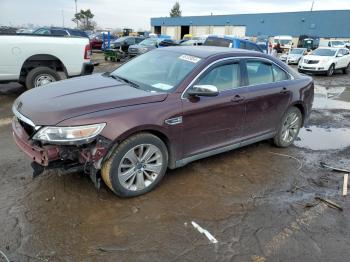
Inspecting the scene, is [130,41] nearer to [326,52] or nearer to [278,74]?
[326,52]

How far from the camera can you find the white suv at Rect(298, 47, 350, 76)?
18984 millimetres

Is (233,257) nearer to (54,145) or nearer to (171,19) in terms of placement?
(54,145)

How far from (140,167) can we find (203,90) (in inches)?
46.7

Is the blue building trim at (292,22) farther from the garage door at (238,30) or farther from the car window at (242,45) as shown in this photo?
the car window at (242,45)

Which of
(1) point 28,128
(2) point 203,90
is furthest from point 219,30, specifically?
(1) point 28,128

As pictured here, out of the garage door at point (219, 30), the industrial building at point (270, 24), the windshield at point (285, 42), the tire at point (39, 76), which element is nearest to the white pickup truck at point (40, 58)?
the tire at point (39, 76)

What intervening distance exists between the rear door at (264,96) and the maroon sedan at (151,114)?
0.05 ft

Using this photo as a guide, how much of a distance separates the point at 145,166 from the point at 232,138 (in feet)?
4.97

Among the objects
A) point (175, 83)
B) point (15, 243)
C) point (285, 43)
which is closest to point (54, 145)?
point (15, 243)

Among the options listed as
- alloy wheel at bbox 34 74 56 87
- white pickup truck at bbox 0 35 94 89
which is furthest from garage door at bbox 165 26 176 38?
alloy wheel at bbox 34 74 56 87

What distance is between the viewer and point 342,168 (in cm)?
539

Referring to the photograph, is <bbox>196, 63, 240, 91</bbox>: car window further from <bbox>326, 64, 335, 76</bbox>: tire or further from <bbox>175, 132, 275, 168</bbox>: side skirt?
<bbox>326, 64, 335, 76</bbox>: tire

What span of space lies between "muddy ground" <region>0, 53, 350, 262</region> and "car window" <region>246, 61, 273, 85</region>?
1259 mm

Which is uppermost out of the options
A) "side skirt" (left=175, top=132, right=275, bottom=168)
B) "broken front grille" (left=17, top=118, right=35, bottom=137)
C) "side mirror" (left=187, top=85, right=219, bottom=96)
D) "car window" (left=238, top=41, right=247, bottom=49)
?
"car window" (left=238, top=41, right=247, bottom=49)
